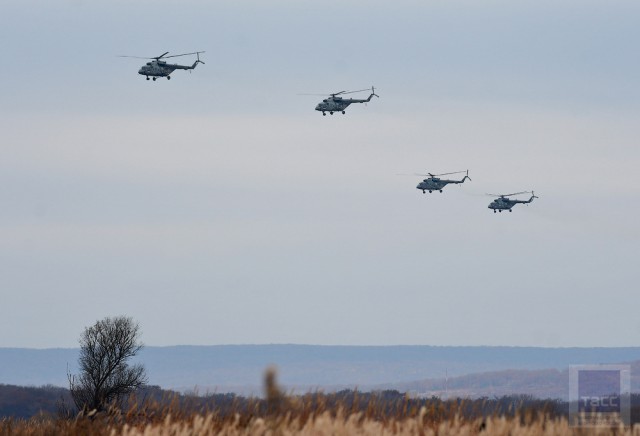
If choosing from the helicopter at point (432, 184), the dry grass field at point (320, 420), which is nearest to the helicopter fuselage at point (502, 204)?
the helicopter at point (432, 184)

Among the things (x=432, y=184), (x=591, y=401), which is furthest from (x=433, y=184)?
(x=591, y=401)

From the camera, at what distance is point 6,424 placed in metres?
37.7

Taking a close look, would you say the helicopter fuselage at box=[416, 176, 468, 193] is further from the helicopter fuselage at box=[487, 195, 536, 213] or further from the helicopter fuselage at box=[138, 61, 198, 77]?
the helicopter fuselage at box=[138, 61, 198, 77]

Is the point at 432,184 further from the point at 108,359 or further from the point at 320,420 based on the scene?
the point at 320,420

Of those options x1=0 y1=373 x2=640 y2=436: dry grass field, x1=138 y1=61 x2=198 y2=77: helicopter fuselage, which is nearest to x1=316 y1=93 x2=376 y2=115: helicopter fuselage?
x1=138 y1=61 x2=198 y2=77: helicopter fuselage

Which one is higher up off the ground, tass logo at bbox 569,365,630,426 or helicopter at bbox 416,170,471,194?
helicopter at bbox 416,170,471,194

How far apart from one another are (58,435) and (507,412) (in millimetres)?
11790

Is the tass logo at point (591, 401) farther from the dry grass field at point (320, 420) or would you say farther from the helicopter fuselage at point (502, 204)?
the helicopter fuselage at point (502, 204)

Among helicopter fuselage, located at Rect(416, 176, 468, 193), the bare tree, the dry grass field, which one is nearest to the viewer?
the dry grass field

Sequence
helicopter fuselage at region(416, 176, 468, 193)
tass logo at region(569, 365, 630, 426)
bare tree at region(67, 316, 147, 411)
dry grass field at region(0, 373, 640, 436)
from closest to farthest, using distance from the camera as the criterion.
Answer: dry grass field at region(0, 373, 640, 436)
tass logo at region(569, 365, 630, 426)
bare tree at region(67, 316, 147, 411)
helicopter fuselage at region(416, 176, 468, 193)

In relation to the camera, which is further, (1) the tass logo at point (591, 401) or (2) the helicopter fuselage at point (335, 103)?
(2) the helicopter fuselage at point (335, 103)

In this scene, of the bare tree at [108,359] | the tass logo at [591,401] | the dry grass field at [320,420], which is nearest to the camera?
the dry grass field at [320,420]

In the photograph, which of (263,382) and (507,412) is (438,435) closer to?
(507,412)

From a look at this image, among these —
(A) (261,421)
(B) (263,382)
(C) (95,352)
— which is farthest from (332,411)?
(C) (95,352)
